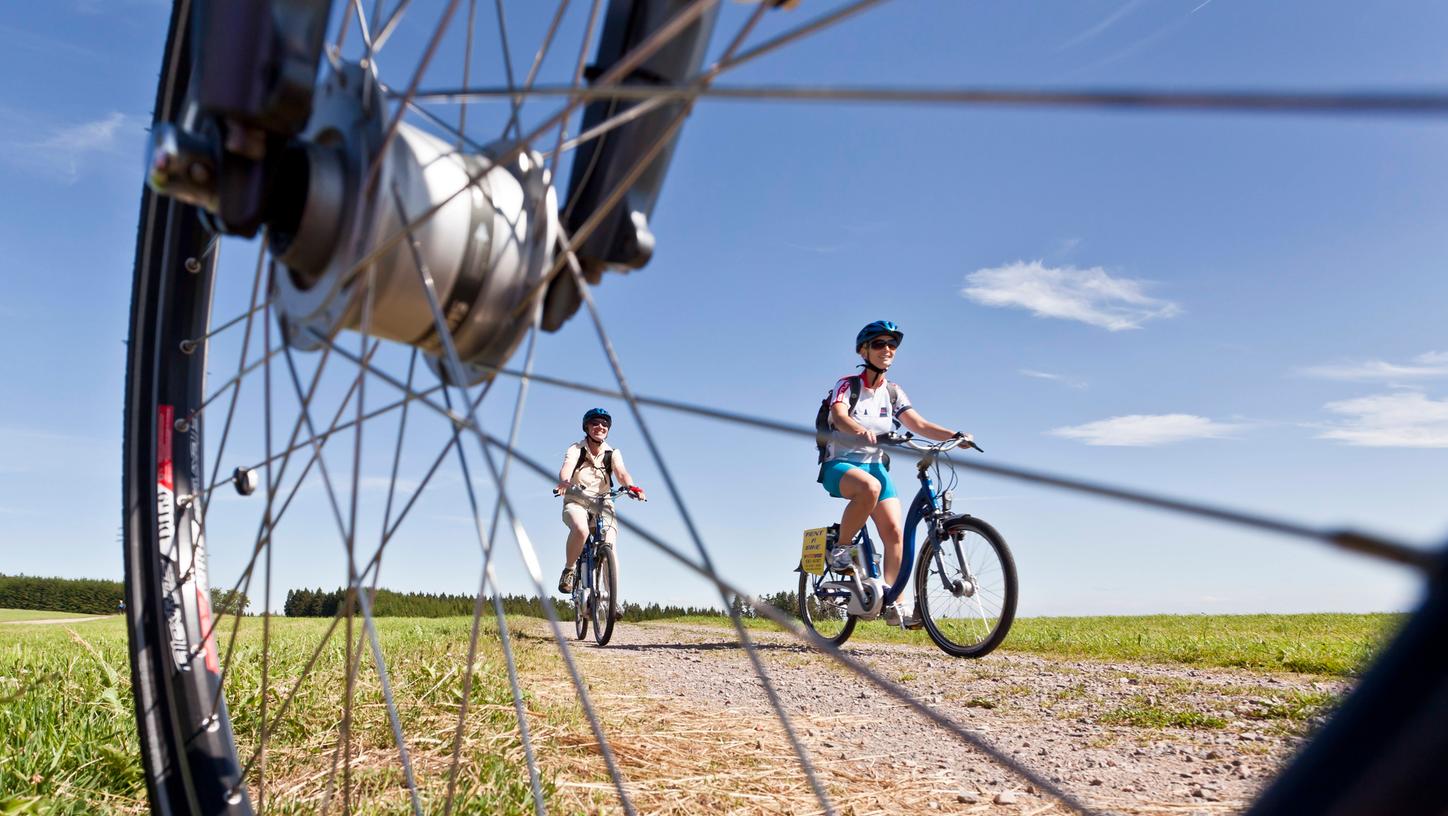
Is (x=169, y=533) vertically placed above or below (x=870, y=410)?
below

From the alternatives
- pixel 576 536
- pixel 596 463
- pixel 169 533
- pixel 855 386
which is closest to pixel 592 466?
pixel 596 463

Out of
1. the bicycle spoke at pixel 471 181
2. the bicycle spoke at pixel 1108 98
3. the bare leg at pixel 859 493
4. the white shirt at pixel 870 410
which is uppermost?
the white shirt at pixel 870 410

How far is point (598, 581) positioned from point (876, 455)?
2906 millimetres

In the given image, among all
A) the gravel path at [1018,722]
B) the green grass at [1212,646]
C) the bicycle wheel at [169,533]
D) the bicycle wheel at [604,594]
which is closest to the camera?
the bicycle wheel at [169,533]

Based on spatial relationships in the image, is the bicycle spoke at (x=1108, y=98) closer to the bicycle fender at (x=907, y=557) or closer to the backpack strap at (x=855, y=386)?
the backpack strap at (x=855, y=386)

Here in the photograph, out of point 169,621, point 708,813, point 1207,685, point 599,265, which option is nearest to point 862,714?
point 708,813

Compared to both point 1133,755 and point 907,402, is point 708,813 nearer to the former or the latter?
point 1133,755

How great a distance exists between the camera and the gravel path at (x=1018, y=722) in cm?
222

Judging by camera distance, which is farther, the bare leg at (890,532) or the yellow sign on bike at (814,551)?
the yellow sign on bike at (814,551)

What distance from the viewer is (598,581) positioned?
7410 millimetres

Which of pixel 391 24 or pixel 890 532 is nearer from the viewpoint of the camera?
pixel 391 24

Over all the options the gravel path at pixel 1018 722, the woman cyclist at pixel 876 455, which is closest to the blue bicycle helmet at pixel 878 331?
the woman cyclist at pixel 876 455

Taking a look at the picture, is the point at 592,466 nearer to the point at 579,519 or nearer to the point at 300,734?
the point at 579,519

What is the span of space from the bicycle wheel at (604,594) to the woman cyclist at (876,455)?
2.15 m
